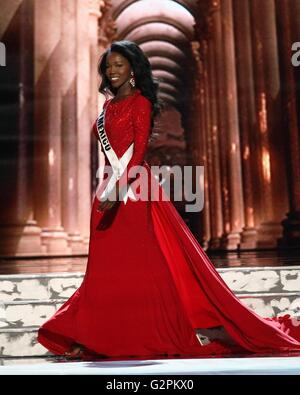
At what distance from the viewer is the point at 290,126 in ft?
30.6

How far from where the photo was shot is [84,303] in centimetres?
279

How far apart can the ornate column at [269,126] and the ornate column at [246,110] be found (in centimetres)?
95

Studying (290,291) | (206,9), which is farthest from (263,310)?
(206,9)

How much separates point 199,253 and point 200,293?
0.21 meters

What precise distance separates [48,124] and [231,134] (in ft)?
21.4

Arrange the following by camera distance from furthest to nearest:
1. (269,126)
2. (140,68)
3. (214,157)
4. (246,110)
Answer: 1. (214,157)
2. (246,110)
3. (269,126)
4. (140,68)

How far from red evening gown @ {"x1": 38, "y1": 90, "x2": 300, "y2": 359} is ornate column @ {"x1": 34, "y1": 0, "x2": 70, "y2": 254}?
7.35 metres

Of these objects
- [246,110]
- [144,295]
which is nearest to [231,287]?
[144,295]

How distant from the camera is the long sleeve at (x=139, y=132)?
278cm

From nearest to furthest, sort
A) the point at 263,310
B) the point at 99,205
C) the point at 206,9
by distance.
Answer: the point at 99,205 → the point at 263,310 → the point at 206,9
